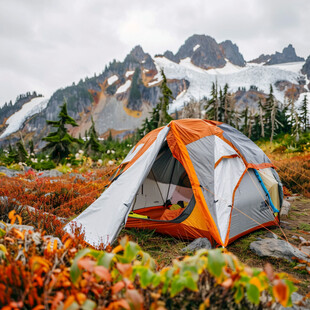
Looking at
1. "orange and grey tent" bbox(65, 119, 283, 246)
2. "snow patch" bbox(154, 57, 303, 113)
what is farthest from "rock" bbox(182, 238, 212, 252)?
"snow patch" bbox(154, 57, 303, 113)

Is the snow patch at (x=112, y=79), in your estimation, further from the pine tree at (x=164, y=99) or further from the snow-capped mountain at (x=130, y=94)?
the pine tree at (x=164, y=99)

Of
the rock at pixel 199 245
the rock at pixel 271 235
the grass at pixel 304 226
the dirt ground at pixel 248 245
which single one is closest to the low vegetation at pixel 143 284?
the dirt ground at pixel 248 245

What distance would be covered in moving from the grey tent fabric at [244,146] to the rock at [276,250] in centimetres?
167

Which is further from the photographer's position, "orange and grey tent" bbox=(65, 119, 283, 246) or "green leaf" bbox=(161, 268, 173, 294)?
"orange and grey tent" bbox=(65, 119, 283, 246)

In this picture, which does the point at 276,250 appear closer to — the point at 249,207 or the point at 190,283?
the point at 249,207

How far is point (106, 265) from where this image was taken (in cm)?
119

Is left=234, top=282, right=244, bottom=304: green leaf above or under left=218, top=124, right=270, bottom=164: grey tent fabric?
under

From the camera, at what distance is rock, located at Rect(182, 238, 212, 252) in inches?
145

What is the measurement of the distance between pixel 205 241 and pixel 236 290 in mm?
2628

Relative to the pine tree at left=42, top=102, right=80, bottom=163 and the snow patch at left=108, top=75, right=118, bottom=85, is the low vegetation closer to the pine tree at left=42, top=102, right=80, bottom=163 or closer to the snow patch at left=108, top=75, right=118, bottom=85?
the pine tree at left=42, top=102, right=80, bottom=163

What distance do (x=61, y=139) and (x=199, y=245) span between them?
1369cm

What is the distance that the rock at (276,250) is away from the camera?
11.2ft

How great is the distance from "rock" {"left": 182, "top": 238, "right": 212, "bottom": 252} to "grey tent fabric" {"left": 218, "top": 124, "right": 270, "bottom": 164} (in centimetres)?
196

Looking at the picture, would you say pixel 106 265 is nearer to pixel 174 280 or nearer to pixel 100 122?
pixel 174 280
